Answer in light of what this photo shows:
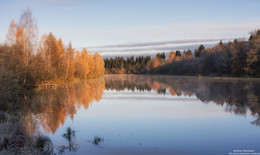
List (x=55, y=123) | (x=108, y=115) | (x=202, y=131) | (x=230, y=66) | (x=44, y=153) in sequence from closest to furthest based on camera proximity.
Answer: (x=44, y=153) → (x=202, y=131) → (x=55, y=123) → (x=108, y=115) → (x=230, y=66)

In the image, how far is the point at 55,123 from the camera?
342 inches

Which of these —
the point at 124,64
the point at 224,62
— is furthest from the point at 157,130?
the point at 124,64

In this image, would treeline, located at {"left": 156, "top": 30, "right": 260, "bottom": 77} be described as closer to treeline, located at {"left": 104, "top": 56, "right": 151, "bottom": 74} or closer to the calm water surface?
the calm water surface

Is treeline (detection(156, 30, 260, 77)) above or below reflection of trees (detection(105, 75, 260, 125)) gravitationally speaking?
above

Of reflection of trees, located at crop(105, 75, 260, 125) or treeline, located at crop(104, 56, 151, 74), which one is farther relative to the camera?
treeline, located at crop(104, 56, 151, 74)

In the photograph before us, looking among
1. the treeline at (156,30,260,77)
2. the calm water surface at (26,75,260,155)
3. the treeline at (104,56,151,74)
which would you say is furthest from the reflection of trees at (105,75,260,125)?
Result: the treeline at (104,56,151,74)

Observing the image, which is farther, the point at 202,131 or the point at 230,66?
the point at 230,66

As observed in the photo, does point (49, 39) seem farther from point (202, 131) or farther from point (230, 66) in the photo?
point (230, 66)

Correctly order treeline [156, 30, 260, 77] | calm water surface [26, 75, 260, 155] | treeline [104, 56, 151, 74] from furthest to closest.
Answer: treeline [104, 56, 151, 74]
treeline [156, 30, 260, 77]
calm water surface [26, 75, 260, 155]

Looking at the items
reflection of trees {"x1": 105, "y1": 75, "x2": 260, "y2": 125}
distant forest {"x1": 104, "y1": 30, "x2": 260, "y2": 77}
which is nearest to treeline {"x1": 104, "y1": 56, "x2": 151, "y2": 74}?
distant forest {"x1": 104, "y1": 30, "x2": 260, "y2": 77}

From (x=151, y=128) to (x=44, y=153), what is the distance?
369 centimetres

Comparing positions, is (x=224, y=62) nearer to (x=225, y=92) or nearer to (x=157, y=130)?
(x=225, y=92)

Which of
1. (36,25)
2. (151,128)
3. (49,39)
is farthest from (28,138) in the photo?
(49,39)

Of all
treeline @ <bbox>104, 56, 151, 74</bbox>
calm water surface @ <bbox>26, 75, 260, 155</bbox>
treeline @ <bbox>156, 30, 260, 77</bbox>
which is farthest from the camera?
treeline @ <bbox>104, 56, 151, 74</bbox>
